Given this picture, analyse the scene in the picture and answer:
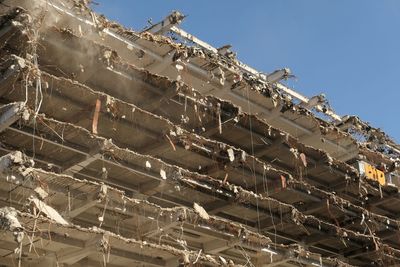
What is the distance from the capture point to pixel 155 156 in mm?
15359

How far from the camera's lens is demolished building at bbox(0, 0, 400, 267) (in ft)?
40.2

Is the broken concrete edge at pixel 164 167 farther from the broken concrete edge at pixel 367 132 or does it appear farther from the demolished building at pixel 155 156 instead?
the broken concrete edge at pixel 367 132

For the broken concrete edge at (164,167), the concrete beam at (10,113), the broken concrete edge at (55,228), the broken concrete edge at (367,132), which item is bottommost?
the broken concrete edge at (55,228)

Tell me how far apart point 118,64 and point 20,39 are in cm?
231

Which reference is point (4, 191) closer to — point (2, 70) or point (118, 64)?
point (2, 70)

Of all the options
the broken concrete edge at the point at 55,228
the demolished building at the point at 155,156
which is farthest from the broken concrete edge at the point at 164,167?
the broken concrete edge at the point at 55,228

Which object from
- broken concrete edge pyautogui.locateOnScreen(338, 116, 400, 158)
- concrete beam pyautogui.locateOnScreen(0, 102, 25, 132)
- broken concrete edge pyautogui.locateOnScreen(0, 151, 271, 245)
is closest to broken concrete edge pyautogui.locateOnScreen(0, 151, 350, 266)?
broken concrete edge pyautogui.locateOnScreen(0, 151, 271, 245)

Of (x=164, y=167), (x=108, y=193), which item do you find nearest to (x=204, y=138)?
(x=164, y=167)

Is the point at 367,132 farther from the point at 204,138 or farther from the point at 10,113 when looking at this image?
the point at 10,113

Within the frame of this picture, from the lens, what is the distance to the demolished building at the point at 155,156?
1227 cm

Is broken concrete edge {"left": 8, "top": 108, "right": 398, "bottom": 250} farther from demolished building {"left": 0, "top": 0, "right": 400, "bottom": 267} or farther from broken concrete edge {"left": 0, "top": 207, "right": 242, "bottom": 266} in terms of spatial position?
broken concrete edge {"left": 0, "top": 207, "right": 242, "bottom": 266}

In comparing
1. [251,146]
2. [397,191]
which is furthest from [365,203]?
[251,146]

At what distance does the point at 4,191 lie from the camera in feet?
41.9

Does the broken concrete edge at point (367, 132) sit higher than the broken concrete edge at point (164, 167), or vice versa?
the broken concrete edge at point (367, 132)
